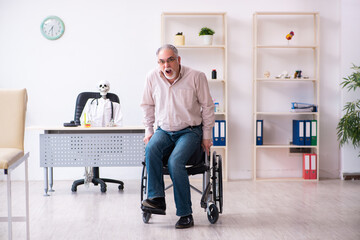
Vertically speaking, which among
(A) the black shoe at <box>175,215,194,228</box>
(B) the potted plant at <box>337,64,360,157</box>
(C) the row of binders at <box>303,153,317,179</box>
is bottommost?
(A) the black shoe at <box>175,215,194,228</box>

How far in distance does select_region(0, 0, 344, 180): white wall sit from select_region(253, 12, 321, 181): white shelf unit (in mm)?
126

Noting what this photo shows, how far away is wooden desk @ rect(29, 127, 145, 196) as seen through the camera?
168 inches

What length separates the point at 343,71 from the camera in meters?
5.24

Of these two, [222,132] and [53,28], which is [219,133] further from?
[53,28]

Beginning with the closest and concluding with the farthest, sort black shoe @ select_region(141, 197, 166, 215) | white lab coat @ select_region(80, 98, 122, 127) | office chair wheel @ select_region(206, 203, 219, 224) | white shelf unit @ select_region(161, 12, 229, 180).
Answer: black shoe @ select_region(141, 197, 166, 215), office chair wheel @ select_region(206, 203, 219, 224), white lab coat @ select_region(80, 98, 122, 127), white shelf unit @ select_region(161, 12, 229, 180)

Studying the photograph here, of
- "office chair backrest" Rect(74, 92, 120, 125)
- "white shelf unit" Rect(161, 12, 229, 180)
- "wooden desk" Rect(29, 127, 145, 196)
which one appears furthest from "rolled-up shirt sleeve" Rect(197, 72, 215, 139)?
"white shelf unit" Rect(161, 12, 229, 180)

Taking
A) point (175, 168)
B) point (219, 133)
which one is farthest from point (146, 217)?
point (219, 133)

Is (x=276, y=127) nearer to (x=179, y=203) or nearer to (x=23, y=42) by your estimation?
(x=179, y=203)

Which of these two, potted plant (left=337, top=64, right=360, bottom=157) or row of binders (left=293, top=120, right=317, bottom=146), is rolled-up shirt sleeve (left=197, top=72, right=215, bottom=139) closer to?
row of binders (left=293, top=120, right=317, bottom=146)

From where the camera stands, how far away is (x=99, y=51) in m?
5.20

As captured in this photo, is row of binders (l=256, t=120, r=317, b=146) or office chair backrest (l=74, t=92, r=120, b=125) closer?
office chair backrest (l=74, t=92, r=120, b=125)

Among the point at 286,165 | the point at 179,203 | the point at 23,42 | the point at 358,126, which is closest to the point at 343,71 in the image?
the point at 358,126

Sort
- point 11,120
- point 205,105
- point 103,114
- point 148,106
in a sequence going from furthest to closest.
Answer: point 103,114 → point 148,106 → point 205,105 → point 11,120

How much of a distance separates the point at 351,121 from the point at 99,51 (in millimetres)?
2944
